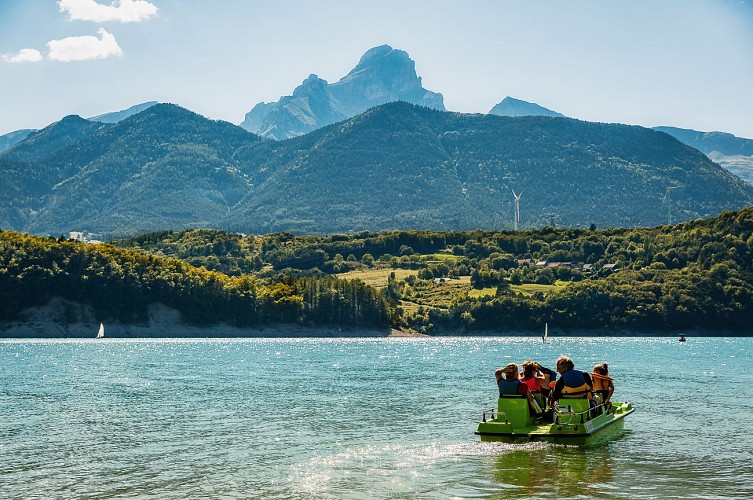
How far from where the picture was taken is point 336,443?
52250 millimetres

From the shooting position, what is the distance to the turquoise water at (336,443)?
40.6 metres

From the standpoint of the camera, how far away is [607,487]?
4034 cm

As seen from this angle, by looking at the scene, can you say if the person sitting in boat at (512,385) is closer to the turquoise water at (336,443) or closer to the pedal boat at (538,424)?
the pedal boat at (538,424)

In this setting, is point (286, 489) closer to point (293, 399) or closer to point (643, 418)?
point (643, 418)

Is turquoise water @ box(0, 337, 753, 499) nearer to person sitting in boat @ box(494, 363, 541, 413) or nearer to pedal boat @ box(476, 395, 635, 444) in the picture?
pedal boat @ box(476, 395, 635, 444)

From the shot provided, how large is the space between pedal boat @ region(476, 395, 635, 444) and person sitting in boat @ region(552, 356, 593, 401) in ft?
1.15

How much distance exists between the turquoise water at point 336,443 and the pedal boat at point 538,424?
2.18 feet

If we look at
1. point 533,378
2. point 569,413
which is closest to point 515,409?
point 533,378

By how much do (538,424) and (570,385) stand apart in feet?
8.77

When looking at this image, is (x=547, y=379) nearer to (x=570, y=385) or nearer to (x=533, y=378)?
(x=533, y=378)

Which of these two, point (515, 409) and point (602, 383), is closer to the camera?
point (515, 409)

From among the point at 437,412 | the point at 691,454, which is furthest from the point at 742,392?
the point at 691,454

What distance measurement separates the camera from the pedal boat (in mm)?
49500

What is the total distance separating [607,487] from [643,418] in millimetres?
25005
